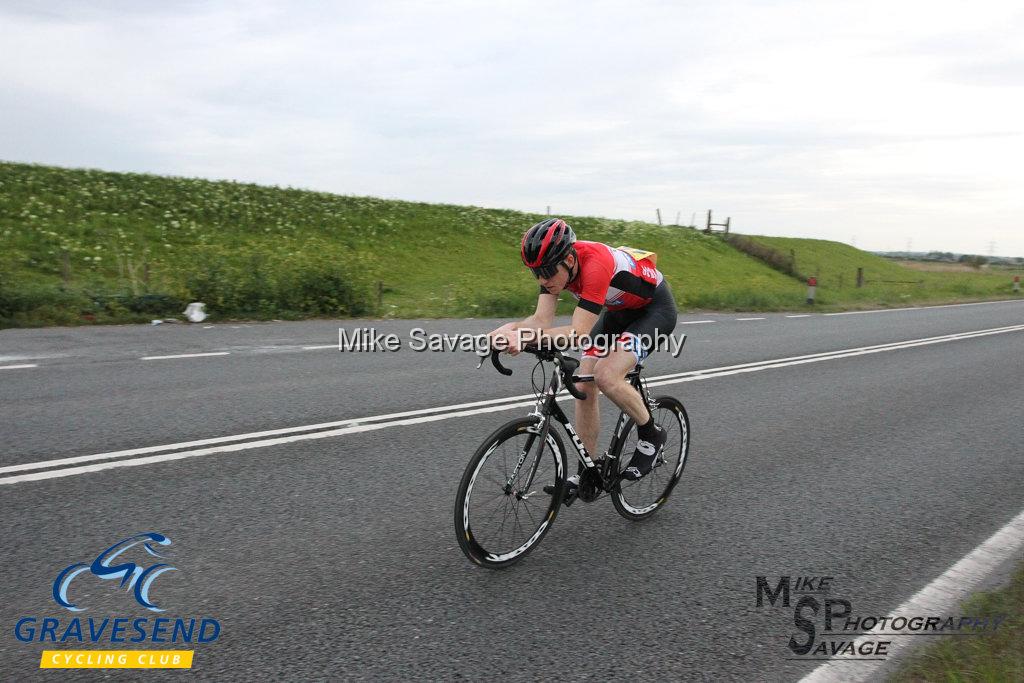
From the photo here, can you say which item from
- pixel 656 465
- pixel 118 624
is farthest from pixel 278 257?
pixel 118 624

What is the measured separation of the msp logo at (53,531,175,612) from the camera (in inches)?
134

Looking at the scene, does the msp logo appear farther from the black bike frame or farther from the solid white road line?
the solid white road line

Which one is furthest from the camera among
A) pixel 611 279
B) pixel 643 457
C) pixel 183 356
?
pixel 183 356

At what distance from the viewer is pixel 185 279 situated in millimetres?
14555

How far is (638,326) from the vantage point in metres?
4.59

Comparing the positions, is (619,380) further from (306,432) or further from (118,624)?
(306,432)

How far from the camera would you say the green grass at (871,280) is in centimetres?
2853

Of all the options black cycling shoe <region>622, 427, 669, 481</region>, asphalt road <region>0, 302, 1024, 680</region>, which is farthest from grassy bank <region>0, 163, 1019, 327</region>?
black cycling shoe <region>622, 427, 669, 481</region>

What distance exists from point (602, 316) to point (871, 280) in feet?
160

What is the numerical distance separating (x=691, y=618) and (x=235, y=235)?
103 ft

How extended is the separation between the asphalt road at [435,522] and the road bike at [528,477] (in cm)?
18

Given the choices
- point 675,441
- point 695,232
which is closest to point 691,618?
point 675,441

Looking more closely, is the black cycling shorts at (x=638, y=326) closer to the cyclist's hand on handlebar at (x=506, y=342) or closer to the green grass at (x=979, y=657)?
the cyclist's hand on handlebar at (x=506, y=342)

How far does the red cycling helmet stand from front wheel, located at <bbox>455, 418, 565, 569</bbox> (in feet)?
2.55
